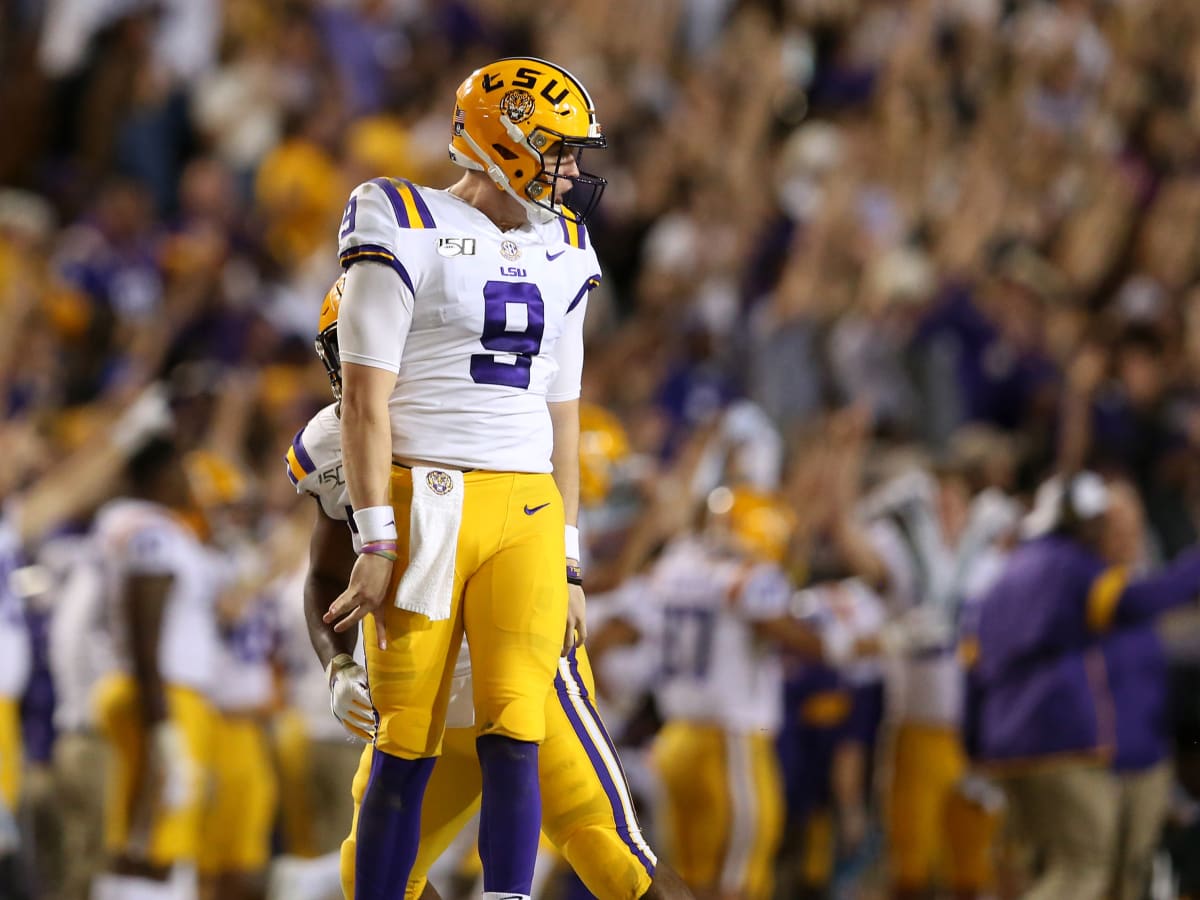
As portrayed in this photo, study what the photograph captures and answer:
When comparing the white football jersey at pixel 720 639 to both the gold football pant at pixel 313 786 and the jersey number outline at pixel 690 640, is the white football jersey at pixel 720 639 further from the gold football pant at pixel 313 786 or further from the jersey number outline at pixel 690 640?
the gold football pant at pixel 313 786

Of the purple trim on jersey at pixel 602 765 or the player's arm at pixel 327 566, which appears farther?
the player's arm at pixel 327 566

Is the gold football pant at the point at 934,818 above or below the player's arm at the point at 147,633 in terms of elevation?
below

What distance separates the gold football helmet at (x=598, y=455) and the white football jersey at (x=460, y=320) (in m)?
3.63

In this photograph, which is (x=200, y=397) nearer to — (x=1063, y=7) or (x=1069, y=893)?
(x=1069, y=893)

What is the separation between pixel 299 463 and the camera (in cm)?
506

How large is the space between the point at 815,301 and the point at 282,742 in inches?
190

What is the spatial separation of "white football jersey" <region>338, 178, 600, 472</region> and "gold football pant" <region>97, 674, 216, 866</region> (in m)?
3.89

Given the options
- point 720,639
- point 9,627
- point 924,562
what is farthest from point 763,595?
point 9,627

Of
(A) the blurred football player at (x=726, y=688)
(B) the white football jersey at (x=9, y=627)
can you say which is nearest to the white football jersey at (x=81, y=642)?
(B) the white football jersey at (x=9, y=627)

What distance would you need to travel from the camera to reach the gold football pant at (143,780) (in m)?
8.26

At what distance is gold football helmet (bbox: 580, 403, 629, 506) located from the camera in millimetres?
8617

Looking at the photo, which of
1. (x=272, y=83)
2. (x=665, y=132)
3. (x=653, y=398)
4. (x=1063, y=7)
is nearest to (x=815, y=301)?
(x=653, y=398)

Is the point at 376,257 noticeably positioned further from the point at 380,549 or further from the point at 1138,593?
the point at 1138,593

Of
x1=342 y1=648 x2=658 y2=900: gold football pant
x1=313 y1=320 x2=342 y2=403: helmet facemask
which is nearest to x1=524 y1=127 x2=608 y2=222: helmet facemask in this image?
x1=313 y1=320 x2=342 y2=403: helmet facemask
